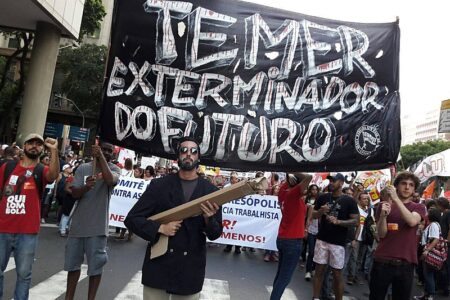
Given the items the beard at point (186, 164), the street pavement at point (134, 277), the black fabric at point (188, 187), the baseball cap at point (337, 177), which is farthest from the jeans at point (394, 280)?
the street pavement at point (134, 277)

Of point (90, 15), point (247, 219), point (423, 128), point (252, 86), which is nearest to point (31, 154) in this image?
point (252, 86)

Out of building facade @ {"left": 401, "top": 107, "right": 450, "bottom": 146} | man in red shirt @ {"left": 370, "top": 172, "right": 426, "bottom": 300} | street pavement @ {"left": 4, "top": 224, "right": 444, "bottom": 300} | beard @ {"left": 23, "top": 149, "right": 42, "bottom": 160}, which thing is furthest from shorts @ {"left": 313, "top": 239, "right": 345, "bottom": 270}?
building facade @ {"left": 401, "top": 107, "right": 450, "bottom": 146}

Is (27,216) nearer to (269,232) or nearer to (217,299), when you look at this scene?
(217,299)

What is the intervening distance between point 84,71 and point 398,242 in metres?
35.5

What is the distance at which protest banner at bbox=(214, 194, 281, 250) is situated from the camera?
413 inches

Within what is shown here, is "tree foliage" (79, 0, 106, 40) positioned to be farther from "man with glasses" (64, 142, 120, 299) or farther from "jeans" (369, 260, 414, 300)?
"jeans" (369, 260, 414, 300)

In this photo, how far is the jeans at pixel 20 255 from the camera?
15.1 ft

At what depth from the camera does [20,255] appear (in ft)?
15.2

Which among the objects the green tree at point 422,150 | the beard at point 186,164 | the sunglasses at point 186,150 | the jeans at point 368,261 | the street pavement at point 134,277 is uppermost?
the green tree at point 422,150

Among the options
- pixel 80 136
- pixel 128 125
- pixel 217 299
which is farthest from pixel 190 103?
pixel 80 136

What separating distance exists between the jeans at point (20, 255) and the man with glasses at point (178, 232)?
1756 millimetres

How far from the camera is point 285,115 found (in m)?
4.95

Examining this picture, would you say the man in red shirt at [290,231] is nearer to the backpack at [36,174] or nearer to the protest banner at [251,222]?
the backpack at [36,174]

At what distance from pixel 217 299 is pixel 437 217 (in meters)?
5.02
